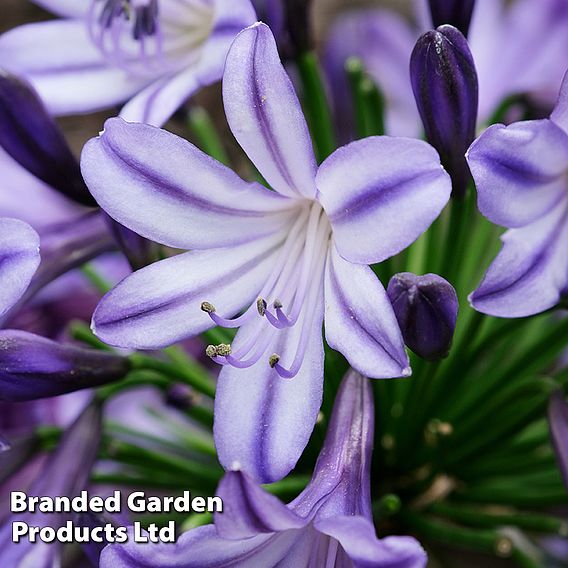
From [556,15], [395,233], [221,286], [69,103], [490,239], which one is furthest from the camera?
[556,15]

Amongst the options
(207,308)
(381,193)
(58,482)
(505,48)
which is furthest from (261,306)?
(505,48)

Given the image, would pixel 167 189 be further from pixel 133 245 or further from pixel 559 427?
pixel 559 427

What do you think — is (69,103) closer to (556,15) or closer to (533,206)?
(533,206)

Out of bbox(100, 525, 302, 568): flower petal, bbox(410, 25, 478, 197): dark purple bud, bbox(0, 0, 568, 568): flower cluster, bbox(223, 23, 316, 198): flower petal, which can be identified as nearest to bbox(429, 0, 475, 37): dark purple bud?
bbox(0, 0, 568, 568): flower cluster

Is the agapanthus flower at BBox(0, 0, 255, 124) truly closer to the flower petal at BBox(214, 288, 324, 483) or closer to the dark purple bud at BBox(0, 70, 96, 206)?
the dark purple bud at BBox(0, 70, 96, 206)

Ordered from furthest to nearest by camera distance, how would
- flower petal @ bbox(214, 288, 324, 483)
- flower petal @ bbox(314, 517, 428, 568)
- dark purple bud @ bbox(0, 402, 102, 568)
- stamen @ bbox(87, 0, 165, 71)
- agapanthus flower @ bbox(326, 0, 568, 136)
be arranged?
agapanthus flower @ bbox(326, 0, 568, 136) < stamen @ bbox(87, 0, 165, 71) < dark purple bud @ bbox(0, 402, 102, 568) < flower petal @ bbox(214, 288, 324, 483) < flower petal @ bbox(314, 517, 428, 568)

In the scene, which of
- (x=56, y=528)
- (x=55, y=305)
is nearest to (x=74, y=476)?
(x=56, y=528)
